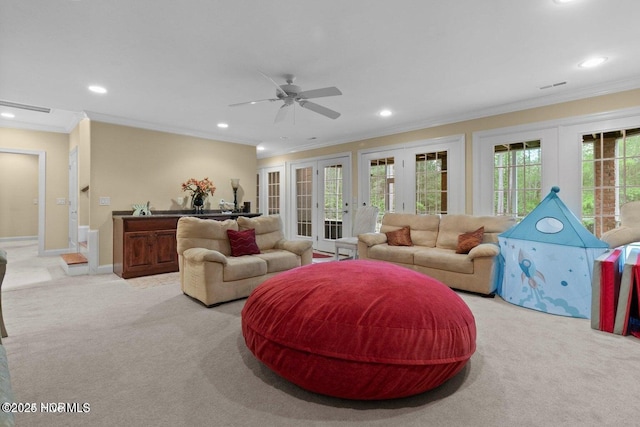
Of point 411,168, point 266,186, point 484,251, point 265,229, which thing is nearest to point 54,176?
point 266,186

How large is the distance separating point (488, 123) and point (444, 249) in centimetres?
209

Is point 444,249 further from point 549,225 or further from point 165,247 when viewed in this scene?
point 165,247

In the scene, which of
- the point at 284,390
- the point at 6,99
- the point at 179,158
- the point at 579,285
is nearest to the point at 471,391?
the point at 284,390

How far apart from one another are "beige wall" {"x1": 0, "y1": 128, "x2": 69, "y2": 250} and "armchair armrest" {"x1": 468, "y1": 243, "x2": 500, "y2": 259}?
7.63 metres

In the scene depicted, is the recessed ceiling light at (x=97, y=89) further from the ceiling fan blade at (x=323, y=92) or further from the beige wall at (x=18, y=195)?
the beige wall at (x=18, y=195)

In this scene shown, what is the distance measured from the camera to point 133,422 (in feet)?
4.95

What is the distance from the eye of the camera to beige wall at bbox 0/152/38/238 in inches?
313

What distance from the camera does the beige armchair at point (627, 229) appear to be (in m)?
3.30

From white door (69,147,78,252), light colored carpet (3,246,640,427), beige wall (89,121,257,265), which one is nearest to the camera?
light colored carpet (3,246,640,427)

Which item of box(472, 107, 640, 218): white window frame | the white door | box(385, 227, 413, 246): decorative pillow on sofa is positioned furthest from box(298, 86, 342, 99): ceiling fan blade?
the white door

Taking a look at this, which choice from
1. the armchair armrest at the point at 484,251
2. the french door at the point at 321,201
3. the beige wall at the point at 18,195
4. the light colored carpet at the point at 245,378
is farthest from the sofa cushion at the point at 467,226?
the beige wall at the point at 18,195

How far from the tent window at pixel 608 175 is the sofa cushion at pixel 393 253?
215 centimetres

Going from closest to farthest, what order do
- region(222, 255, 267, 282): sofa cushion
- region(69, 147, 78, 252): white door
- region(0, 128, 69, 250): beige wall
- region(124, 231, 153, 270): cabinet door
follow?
region(222, 255, 267, 282): sofa cushion
region(124, 231, 153, 270): cabinet door
region(69, 147, 78, 252): white door
region(0, 128, 69, 250): beige wall

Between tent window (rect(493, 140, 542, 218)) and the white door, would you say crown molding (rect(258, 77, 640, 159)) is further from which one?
the white door
